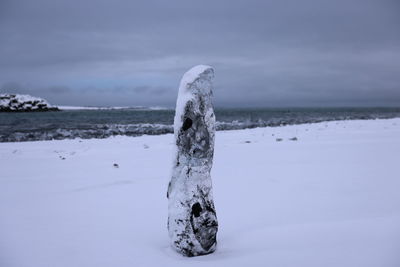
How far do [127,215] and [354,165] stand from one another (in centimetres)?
597

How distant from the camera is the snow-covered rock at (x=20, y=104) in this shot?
244ft

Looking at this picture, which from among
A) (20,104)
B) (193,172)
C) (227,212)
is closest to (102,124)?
(227,212)

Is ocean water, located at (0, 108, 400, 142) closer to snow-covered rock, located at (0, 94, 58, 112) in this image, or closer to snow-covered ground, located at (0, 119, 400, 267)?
snow-covered ground, located at (0, 119, 400, 267)

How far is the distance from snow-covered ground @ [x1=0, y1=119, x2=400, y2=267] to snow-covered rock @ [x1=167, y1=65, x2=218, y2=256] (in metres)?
0.22

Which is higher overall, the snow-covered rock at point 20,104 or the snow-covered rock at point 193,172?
the snow-covered rock at point 20,104

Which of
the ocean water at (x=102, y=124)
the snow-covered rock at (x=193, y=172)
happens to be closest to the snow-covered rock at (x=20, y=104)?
the ocean water at (x=102, y=124)

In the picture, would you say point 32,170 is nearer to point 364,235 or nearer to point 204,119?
point 204,119

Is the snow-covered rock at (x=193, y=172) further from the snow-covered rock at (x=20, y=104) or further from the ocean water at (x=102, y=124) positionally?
the snow-covered rock at (x=20, y=104)

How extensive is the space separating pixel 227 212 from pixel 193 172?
175 centimetres

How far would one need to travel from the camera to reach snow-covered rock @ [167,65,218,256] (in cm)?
366

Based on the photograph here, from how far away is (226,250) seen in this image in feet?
12.4

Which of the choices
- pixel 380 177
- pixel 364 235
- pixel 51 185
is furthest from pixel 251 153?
pixel 364 235

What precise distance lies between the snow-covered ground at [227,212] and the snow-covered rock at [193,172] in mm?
216

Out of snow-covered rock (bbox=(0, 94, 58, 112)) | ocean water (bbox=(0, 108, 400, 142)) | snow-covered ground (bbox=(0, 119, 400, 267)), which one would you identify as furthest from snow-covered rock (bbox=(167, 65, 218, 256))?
snow-covered rock (bbox=(0, 94, 58, 112))
